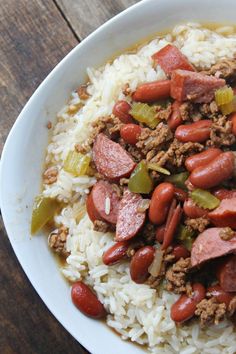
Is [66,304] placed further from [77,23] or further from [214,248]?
[77,23]

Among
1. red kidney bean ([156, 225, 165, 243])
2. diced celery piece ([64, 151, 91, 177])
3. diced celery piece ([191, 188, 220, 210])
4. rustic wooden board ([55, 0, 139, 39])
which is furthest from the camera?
rustic wooden board ([55, 0, 139, 39])

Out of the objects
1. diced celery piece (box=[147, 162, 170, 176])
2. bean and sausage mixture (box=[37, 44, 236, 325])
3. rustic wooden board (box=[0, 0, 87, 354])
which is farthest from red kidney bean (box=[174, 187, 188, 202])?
rustic wooden board (box=[0, 0, 87, 354])

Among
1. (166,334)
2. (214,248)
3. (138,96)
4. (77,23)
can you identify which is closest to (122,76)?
(138,96)

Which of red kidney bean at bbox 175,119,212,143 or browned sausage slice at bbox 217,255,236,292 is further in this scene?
red kidney bean at bbox 175,119,212,143

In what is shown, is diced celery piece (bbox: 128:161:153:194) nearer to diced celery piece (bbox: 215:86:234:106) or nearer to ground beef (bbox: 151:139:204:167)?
ground beef (bbox: 151:139:204:167)

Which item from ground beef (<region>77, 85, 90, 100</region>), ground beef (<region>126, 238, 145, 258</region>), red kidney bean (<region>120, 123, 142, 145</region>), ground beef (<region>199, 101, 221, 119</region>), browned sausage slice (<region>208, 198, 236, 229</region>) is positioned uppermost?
ground beef (<region>77, 85, 90, 100</region>)

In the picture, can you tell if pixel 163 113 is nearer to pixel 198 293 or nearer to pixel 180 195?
pixel 180 195

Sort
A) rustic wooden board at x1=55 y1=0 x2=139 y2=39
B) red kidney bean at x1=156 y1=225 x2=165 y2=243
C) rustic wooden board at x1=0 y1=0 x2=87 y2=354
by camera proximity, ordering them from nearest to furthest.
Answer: red kidney bean at x1=156 y1=225 x2=165 y2=243 → rustic wooden board at x1=0 y1=0 x2=87 y2=354 → rustic wooden board at x1=55 y1=0 x2=139 y2=39

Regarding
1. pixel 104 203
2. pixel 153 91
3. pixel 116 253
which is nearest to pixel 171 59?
pixel 153 91
